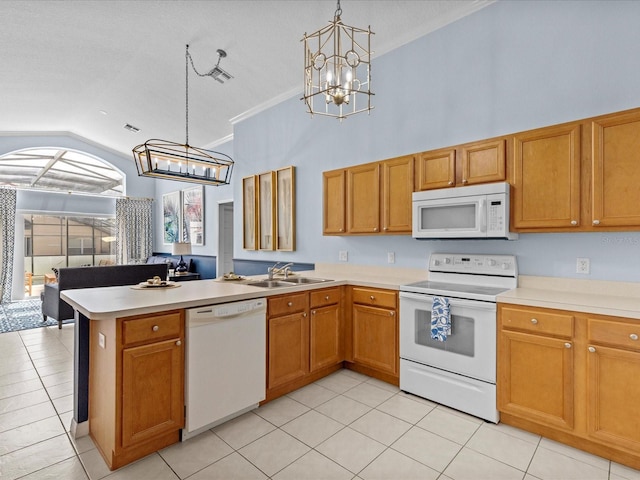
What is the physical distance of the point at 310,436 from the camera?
2.18 metres

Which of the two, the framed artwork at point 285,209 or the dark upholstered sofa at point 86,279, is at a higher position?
the framed artwork at point 285,209

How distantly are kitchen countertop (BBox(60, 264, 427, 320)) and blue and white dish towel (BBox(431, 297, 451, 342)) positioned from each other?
0.39 metres

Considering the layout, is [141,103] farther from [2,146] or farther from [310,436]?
[310,436]

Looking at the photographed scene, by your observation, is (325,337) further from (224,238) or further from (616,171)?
(224,238)

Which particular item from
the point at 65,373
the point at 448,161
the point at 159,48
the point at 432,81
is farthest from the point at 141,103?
the point at 448,161

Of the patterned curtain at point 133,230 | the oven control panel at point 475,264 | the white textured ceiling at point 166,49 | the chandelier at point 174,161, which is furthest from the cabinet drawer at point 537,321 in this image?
the patterned curtain at point 133,230

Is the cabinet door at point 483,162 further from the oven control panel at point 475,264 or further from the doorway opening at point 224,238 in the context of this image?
the doorway opening at point 224,238

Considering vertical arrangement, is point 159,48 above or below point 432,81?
above

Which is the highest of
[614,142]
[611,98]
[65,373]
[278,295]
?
[611,98]

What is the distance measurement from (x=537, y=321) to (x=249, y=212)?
4.03 meters

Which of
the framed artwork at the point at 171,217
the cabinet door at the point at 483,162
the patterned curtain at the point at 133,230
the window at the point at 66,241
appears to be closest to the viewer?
the cabinet door at the point at 483,162

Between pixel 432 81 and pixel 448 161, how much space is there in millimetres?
937

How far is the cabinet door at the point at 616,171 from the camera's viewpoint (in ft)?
6.72

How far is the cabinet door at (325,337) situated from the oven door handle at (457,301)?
2.30 feet
